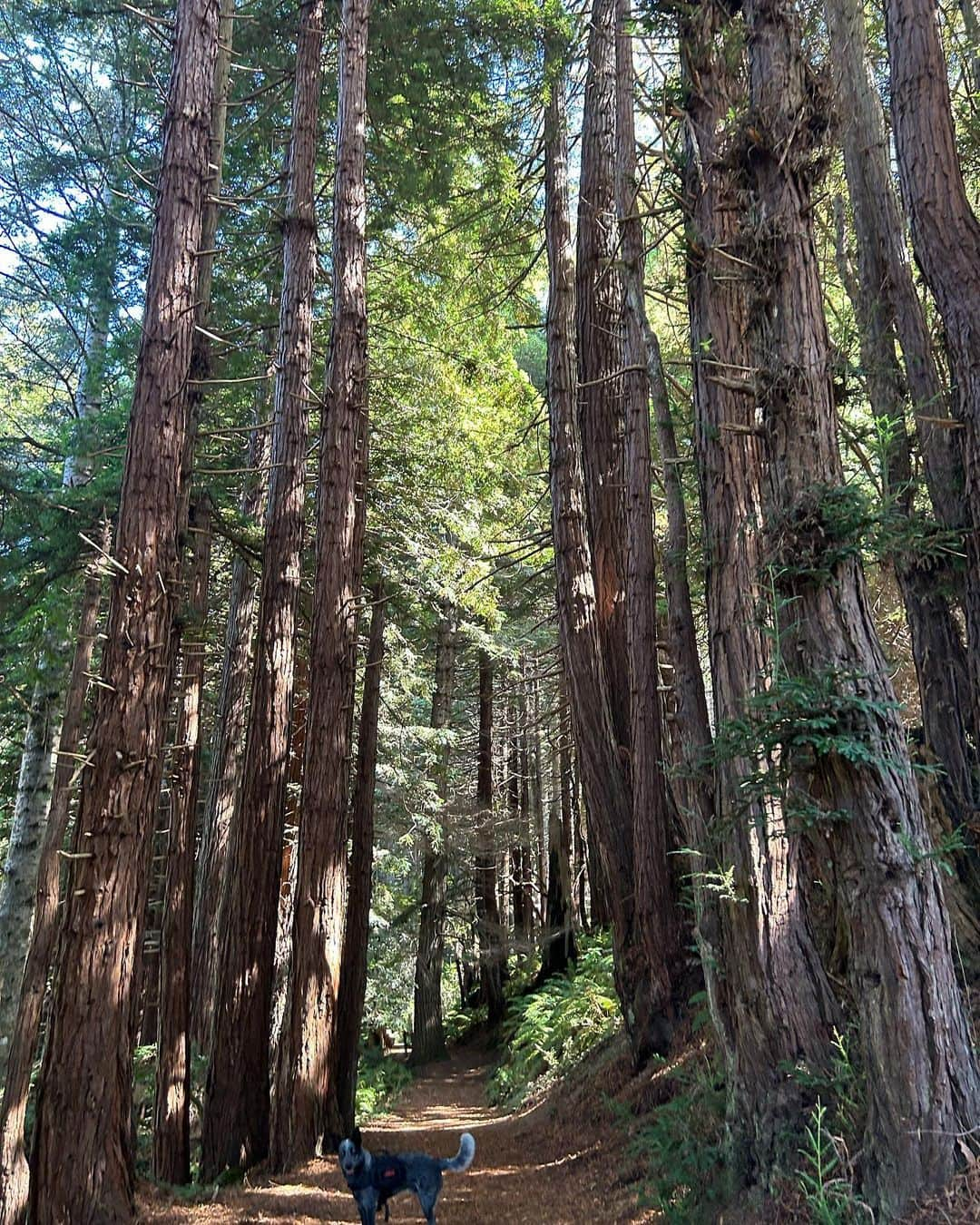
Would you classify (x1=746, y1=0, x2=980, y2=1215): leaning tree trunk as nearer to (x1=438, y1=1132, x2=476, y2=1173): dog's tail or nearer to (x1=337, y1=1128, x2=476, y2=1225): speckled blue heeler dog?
(x1=438, y1=1132, x2=476, y2=1173): dog's tail

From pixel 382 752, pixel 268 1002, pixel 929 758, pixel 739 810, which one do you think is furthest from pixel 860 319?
pixel 382 752

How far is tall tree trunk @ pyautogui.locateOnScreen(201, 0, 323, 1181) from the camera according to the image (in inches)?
318

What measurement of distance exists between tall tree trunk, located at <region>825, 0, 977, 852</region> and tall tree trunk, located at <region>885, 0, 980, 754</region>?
0.35 m

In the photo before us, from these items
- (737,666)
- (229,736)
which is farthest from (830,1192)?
(229,736)

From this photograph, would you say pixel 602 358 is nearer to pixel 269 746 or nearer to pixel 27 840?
pixel 269 746

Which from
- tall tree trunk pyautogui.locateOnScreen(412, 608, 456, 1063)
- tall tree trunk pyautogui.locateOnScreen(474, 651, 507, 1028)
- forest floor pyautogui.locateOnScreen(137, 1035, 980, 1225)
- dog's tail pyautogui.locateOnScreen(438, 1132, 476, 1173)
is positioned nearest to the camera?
forest floor pyautogui.locateOnScreen(137, 1035, 980, 1225)

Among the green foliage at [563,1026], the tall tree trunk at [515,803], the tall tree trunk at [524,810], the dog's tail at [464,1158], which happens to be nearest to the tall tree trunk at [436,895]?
the green foliage at [563,1026]

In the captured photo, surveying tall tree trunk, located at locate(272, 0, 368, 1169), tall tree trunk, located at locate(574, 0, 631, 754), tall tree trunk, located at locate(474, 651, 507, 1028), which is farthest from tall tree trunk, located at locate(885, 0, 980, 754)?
tall tree trunk, located at locate(474, 651, 507, 1028)

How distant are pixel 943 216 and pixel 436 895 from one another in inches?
622

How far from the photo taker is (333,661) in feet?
30.0

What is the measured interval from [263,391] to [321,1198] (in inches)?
393

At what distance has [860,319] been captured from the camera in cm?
880

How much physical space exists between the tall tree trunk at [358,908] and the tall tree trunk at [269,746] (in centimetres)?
86

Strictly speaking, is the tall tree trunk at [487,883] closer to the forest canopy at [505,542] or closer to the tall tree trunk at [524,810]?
the tall tree trunk at [524,810]
